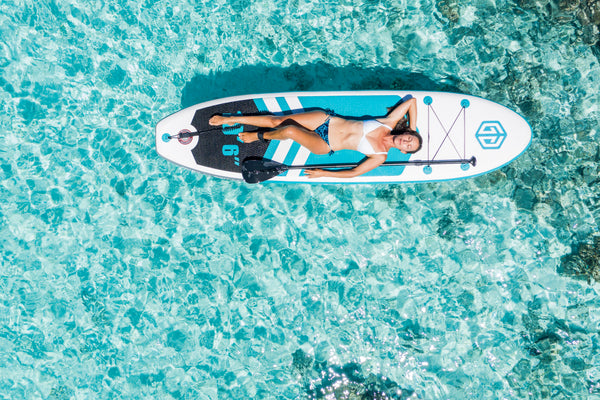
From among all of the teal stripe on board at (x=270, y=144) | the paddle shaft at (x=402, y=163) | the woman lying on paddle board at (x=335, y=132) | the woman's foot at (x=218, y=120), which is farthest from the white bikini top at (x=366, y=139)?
the woman's foot at (x=218, y=120)

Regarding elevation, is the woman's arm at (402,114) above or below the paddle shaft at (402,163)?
above

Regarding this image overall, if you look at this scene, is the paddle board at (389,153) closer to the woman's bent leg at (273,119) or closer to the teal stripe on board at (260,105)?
the teal stripe on board at (260,105)

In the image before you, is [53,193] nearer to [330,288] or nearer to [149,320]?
[149,320]

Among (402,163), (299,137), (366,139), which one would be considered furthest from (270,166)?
(402,163)

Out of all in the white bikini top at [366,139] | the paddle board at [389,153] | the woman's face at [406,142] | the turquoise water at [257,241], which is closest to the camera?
the woman's face at [406,142]

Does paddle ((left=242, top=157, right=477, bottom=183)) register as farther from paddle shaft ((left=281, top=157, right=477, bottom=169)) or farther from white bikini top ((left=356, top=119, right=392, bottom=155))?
white bikini top ((left=356, top=119, right=392, bottom=155))

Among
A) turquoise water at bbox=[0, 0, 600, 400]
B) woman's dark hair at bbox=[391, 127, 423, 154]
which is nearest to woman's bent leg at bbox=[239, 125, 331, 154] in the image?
turquoise water at bbox=[0, 0, 600, 400]

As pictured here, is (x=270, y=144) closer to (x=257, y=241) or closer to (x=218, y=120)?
(x=218, y=120)
